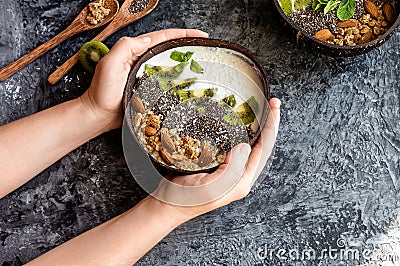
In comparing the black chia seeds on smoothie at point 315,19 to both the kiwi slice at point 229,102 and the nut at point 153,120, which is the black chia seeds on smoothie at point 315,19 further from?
the nut at point 153,120

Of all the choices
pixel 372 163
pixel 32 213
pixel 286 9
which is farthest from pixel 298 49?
pixel 32 213

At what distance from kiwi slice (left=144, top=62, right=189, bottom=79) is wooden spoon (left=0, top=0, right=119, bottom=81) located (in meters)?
0.15

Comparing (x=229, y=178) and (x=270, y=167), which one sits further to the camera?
(x=270, y=167)

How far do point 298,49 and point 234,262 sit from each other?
0.43 metres

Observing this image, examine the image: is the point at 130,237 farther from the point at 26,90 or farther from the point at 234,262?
the point at 26,90

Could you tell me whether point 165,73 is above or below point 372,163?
above

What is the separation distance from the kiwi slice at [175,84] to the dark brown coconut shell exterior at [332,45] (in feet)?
0.68

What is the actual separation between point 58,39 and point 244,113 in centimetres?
39

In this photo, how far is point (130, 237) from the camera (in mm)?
1272

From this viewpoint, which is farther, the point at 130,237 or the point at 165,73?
the point at 165,73

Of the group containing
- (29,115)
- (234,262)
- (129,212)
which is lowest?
(234,262)

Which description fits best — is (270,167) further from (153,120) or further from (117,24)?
(117,24)

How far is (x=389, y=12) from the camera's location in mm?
1411

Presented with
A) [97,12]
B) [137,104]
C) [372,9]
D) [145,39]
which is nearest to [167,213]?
[137,104]
